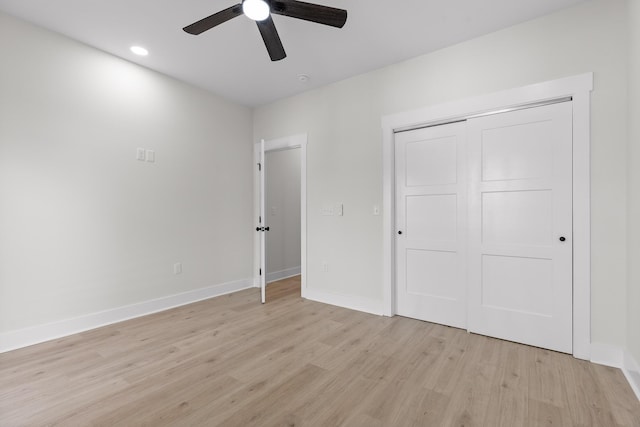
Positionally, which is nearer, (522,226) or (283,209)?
(522,226)

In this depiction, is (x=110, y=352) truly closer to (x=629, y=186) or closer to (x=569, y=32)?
(x=629, y=186)

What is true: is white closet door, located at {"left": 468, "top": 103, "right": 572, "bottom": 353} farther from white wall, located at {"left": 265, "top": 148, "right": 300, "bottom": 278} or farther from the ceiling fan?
white wall, located at {"left": 265, "top": 148, "right": 300, "bottom": 278}

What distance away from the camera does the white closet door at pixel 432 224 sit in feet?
9.58

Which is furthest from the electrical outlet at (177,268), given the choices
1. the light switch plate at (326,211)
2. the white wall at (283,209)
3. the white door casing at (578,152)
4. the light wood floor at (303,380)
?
the white door casing at (578,152)

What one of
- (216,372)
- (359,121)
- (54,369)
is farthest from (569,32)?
(54,369)

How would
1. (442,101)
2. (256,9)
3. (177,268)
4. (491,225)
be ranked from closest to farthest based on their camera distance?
(256,9)
(491,225)
(442,101)
(177,268)

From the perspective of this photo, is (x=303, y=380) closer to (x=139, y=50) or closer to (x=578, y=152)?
(x=578, y=152)

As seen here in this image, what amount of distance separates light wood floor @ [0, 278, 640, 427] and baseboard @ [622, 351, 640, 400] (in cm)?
5

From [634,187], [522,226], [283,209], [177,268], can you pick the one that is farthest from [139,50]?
[634,187]

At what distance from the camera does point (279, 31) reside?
2695mm

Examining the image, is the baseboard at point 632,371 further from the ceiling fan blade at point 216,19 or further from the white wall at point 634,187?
the ceiling fan blade at point 216,19

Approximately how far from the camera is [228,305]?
12.1 feet

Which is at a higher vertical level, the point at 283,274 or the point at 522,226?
the point at 522,226

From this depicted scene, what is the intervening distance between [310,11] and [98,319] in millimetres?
3399
